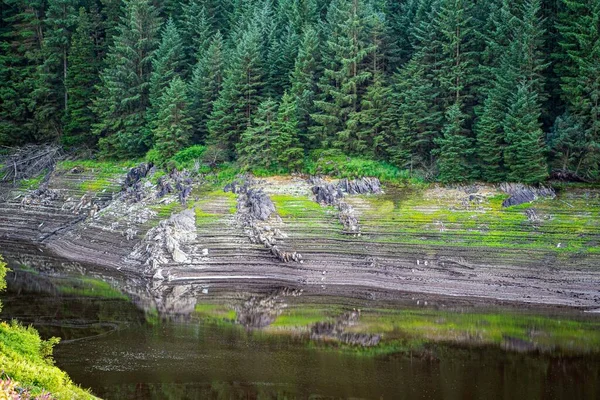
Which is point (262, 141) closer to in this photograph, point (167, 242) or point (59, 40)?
point (167, 242)

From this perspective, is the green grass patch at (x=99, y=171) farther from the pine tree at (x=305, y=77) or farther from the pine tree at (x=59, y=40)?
the pine tree at (x=305, y=77)

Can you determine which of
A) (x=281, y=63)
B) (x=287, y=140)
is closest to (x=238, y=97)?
(x=281, y=63)

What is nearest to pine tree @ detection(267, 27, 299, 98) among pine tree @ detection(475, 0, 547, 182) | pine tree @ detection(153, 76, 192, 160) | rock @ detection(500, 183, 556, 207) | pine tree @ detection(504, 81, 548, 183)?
pine tree @ detection(153, 76, 192, 160)

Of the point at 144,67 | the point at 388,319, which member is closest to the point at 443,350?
the point at 388,319

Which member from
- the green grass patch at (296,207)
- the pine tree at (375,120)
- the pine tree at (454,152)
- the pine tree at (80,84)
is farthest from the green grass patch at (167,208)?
the pine tree at (80,84)

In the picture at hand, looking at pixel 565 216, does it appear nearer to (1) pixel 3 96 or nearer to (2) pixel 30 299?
(2) pixel 30 299

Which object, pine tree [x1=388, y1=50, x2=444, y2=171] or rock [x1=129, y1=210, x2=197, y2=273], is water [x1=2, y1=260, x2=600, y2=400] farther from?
pine tree [x1=388, y1=50, x2=444, y2=171]

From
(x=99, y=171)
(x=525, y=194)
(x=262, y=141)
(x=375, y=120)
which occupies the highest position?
(x=375, y=120)
